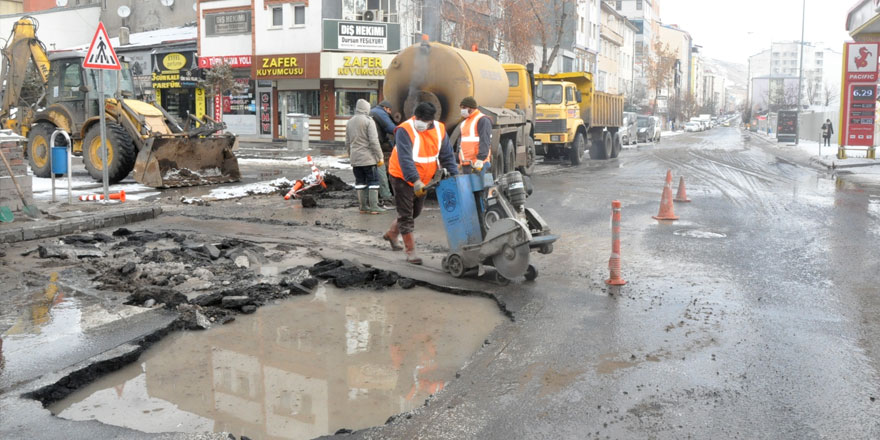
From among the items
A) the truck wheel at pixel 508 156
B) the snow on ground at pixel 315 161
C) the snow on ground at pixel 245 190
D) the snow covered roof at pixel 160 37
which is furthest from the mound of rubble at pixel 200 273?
the snow covered roof at pixel 160 37

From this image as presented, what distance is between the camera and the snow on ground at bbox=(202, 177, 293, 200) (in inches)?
534

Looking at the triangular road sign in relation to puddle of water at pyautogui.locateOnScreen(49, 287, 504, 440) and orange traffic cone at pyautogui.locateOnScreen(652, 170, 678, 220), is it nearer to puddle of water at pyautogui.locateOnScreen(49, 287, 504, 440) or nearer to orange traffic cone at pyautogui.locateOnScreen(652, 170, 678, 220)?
puddle of water at pyautogui.locateOnScreen(49, 287, 504, 440)

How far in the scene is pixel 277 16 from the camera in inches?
1475

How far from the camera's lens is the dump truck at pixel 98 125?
48.1ft

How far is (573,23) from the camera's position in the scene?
59.0 m

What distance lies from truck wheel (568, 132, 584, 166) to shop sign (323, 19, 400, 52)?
14475 millimetres

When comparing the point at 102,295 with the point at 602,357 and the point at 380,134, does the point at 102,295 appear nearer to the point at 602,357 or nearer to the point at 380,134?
the point at 602,357

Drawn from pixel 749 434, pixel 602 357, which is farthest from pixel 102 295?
pixel 749 434

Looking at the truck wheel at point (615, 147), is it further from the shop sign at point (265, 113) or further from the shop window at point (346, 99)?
the shop sign at point (265, 113)

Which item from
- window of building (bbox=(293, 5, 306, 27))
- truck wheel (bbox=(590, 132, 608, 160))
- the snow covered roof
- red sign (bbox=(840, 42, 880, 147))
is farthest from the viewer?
the snow covered roof

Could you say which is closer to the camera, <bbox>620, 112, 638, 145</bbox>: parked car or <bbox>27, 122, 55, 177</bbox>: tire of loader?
<bbox>27, 122, 55, 177</bbox>: tire of loader

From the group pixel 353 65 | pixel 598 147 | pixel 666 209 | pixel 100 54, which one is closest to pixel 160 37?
pixel 353 65

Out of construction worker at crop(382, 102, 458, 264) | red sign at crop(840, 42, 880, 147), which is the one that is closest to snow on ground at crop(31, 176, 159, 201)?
construction worker at crop(382, 102, 458, 264)

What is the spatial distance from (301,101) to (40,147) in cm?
2255
